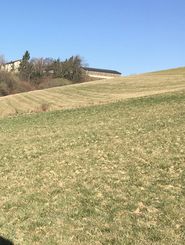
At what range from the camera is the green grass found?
8.03 metres

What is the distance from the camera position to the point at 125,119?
21.3 metres

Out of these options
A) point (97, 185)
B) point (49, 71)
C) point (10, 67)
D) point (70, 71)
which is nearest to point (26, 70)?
point (49, 71)

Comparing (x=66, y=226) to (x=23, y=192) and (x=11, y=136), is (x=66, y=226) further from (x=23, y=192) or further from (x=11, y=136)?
(x=11, y=136)

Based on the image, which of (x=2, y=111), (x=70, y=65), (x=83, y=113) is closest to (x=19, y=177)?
(x=83, y=113)

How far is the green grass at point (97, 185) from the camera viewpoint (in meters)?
8.03

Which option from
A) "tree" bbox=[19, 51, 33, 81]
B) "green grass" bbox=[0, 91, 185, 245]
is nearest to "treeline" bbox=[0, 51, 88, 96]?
"tree" bbox=[19, 51, 33, 81]

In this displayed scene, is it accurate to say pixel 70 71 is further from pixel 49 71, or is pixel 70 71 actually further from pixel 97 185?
pixel 97 185

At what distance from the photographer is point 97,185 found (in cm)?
1045

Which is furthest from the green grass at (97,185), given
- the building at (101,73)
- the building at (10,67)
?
the building at (101,73)

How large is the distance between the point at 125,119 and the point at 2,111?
19.1 m

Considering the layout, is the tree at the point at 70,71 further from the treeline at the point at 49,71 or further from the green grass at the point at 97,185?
the green grass at the point at 97,185

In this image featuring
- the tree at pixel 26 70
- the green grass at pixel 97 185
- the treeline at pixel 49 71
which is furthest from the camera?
the tree at pixel 26 70

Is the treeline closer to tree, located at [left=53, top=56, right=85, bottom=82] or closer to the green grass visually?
tree, located at [left=53, top=56, right=85, bottom=82]

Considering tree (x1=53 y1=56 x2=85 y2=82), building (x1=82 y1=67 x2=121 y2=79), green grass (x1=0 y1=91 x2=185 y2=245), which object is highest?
green grass (x1=0 y1=91 x2=185 y2=245)
